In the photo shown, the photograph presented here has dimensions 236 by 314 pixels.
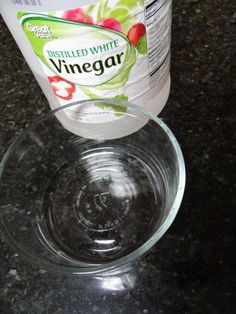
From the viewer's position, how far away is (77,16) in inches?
15.9

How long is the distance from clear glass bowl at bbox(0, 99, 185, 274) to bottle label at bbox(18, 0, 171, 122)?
1.0 inches

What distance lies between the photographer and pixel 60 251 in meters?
0.52

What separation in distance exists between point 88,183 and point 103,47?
0.67ft

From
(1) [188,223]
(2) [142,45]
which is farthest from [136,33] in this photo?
(1) [188,223]

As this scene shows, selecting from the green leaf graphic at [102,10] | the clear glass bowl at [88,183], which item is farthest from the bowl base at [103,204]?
the green leaf graphic at [102,10]

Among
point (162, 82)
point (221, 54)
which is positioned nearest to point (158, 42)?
point (162, 82)

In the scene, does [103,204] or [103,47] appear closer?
[103,47]

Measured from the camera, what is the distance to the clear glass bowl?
20.3 inches

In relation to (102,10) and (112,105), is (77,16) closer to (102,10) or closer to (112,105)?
(102,10)

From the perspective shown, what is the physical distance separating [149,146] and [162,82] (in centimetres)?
8

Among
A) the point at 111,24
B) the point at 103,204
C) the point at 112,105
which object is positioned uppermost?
the point at 111,24

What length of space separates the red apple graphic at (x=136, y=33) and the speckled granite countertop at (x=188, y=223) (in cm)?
16

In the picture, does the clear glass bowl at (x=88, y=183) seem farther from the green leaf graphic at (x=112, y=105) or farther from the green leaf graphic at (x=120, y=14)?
the green leaf graphic at (x=120, y=14)

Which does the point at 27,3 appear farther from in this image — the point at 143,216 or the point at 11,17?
the point at 143,216
